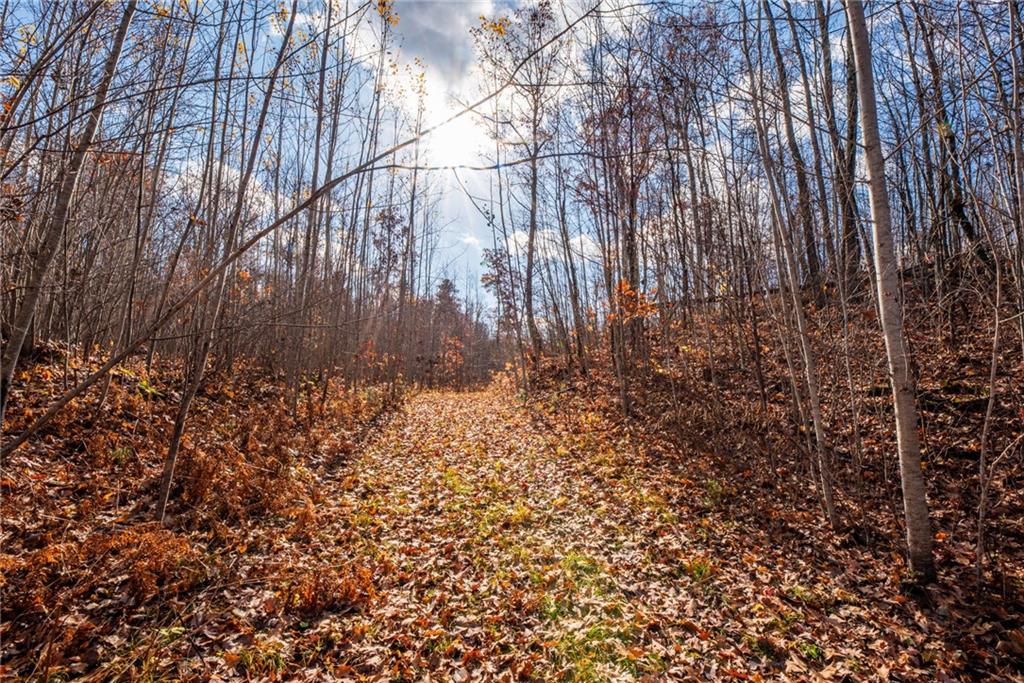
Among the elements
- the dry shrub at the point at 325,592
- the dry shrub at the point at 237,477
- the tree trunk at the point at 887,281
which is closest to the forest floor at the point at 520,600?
the dry shrub at the point at 325,592

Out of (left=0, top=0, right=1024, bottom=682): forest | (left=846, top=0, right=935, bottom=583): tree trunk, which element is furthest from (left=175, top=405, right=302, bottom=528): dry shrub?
(left=846, top=0, right=935, bottom=583): tree trunk

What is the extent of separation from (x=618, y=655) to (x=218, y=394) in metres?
8.26

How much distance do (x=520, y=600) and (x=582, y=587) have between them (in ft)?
2.10

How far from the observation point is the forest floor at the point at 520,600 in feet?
10.9

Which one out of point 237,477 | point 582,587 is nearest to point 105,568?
point 237,477

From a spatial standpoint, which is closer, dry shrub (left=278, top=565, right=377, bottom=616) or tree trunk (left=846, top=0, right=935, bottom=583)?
dry shrub (left=278, top=565, right=377, bottom=616)

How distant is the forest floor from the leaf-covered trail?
0.06ft

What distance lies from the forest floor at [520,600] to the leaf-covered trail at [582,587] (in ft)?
0.06

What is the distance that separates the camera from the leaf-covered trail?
11.4 ft

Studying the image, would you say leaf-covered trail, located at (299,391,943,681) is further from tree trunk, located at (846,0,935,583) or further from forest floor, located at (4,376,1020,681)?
tree trunk, located at (846,0,935,583)

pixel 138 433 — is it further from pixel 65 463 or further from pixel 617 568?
pixel 617 568

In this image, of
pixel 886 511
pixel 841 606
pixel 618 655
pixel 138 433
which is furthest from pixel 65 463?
pixel 886 511

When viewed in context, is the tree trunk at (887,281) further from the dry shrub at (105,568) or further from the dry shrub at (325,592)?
the dry shrub at (105,568)

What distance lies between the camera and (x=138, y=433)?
6.09 meters
